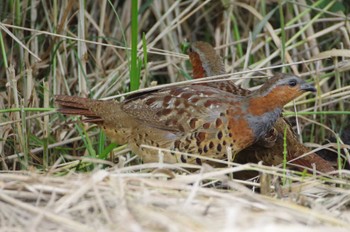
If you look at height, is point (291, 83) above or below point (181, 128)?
above

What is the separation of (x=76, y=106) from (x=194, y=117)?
1.97ft

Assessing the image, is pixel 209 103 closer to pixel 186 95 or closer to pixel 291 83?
pixel 186 95

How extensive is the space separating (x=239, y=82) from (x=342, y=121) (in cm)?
63

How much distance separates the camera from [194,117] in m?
3.82

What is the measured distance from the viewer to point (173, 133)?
3854mm

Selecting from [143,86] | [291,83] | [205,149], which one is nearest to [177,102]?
[205,149]

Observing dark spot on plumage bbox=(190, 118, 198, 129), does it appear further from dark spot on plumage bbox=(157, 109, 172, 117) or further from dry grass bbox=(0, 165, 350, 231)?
dry grass bbox=(0, 165, 350, 231)

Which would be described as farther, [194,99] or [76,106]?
[76,106]

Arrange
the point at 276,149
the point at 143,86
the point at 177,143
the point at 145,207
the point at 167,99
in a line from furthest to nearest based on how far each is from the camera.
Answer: the point at 143,86
the point at 276,149
the point at 167,99
the point at 177,143
the point at 145,207

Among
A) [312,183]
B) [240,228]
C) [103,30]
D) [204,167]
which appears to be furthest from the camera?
[103,30]

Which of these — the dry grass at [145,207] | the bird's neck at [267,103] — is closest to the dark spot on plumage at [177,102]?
the bird's neck at [267,103]

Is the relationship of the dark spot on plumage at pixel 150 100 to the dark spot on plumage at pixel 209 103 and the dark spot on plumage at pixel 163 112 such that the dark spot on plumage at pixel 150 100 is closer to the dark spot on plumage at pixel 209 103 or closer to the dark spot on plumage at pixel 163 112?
the dark spot on plumage at pixel 163 112

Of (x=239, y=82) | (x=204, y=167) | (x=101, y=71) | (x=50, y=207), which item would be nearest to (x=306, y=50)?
(x=239, y=82)

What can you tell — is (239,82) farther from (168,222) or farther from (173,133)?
(168,222)
